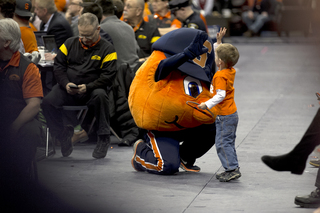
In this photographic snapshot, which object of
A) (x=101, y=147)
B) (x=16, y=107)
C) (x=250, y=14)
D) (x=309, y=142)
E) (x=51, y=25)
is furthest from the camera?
(x=250, y=14)

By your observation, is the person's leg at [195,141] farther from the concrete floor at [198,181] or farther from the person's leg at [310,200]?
the person's leg at [310,200]

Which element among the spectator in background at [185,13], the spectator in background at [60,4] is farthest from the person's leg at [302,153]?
the spectator in background at [60,4]

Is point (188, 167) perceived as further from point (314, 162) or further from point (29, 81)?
point (29, 81)

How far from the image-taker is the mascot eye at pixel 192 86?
518 centimetres

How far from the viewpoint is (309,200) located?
4273 mm

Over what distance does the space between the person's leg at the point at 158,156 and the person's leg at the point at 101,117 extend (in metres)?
0.78

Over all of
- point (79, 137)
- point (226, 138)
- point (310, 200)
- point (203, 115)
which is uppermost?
point (203, 115)

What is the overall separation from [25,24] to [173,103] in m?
2.53

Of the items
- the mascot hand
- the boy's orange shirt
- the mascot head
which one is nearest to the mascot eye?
the mascot head

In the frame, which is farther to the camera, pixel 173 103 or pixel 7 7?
pixel 7 7

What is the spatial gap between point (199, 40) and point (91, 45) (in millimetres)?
1802

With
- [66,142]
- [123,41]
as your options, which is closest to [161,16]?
[123,41]

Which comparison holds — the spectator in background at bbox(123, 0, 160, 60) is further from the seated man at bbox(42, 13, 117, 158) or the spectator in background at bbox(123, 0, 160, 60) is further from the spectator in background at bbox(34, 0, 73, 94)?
the seated man at bbox(42, 13, 117, 158)

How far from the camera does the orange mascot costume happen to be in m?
5.14
